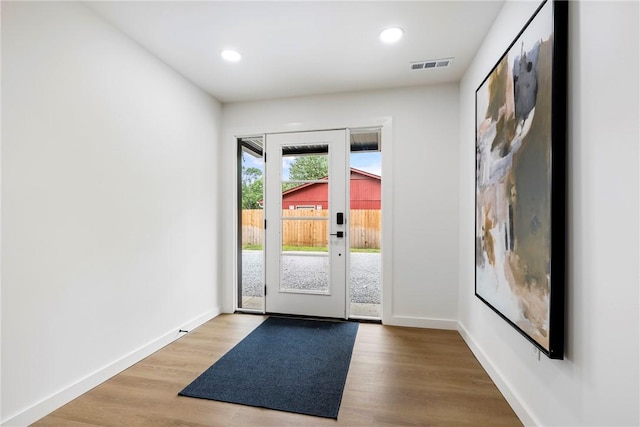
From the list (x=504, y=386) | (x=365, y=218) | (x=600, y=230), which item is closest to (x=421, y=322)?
(x=504, y=386)

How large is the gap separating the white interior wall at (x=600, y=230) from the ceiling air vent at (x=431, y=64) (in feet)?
4.70

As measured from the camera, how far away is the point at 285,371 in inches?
86.4

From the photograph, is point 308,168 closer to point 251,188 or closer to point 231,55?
point 251,188

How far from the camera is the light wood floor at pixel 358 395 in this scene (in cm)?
167

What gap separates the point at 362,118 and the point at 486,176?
155 cm

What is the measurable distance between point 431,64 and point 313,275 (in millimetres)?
2482

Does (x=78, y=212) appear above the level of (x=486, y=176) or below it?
below

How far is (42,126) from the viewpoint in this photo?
5.57 feet

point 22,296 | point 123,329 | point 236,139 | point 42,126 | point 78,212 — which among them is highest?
point 236,139

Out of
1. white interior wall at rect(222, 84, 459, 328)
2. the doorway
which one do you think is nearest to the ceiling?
white interior wall at rect(222, 84, 459, 328)

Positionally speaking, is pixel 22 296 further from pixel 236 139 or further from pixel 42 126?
pixel 236 139

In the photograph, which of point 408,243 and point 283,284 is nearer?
point 408,243

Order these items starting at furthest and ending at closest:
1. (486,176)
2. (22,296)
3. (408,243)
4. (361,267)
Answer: (361,267), (408,243), (486,176), (22,296)

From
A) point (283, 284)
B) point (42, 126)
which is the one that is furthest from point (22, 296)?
point (283, 284)
